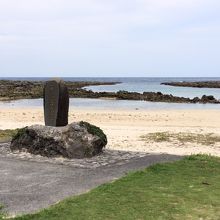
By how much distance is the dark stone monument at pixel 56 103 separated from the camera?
11117 mm

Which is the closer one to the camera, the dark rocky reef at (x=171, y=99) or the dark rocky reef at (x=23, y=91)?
the dark rocky reef at (x=171, y=99)

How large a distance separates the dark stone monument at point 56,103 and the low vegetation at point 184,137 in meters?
3.68

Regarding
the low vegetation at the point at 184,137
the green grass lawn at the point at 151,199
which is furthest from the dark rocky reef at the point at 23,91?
the green grass lawn at the point at 151,199

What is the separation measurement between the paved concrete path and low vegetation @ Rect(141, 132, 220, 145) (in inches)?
154

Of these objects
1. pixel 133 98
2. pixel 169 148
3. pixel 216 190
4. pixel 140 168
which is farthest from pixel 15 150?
pixel 133 98

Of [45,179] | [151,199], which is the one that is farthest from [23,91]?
[151,199]

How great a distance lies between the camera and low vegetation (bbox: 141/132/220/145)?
13.9 metres

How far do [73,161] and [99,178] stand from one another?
1791 millimetres

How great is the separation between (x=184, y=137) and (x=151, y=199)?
861 cm

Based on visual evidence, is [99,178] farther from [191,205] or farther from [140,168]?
[191,205]

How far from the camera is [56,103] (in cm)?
1115

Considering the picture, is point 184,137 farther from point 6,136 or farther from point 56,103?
point 6,136

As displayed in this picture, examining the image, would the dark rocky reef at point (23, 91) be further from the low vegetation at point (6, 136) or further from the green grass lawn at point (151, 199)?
the green grass lawn at point (151, 199)

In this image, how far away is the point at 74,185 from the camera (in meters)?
7.27
